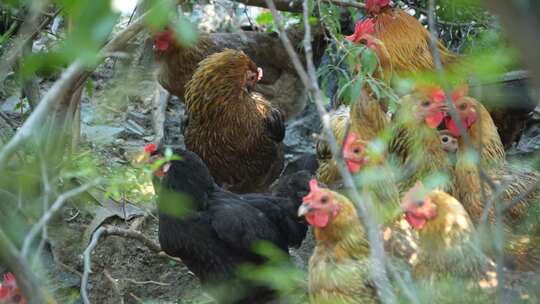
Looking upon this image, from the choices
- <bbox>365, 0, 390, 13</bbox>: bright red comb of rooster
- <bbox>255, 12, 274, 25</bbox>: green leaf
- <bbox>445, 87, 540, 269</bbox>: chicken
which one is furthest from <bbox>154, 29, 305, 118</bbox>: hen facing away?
<bbox>445, 87, 540, 269</bbox>: chicken

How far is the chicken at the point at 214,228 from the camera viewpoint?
462 centimetres

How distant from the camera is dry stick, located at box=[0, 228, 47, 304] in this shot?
1.83m

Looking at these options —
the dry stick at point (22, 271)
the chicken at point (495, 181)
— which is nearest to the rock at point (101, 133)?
the chicken at point (495, 181)

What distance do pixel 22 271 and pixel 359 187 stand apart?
279 centimetres

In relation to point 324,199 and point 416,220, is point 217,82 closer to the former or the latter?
point 324,199

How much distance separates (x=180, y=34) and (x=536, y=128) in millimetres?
5865

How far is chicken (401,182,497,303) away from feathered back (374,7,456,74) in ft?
7.42

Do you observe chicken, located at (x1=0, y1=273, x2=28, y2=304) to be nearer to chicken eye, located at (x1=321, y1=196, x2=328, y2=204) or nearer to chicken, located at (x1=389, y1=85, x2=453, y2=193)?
chicken eye, located at (x1=321, y1=196, x2=328, y2=204)

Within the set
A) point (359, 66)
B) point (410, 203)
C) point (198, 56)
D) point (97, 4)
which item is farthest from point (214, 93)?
point (97, 4)

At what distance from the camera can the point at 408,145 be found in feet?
16.2

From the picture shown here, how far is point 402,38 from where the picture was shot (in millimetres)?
5812

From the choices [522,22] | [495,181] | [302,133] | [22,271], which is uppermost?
[522,22]

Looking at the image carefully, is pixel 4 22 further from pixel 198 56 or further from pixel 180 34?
pixel 180 34

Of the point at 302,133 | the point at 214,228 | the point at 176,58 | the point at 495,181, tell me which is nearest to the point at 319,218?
the point at 214,228
